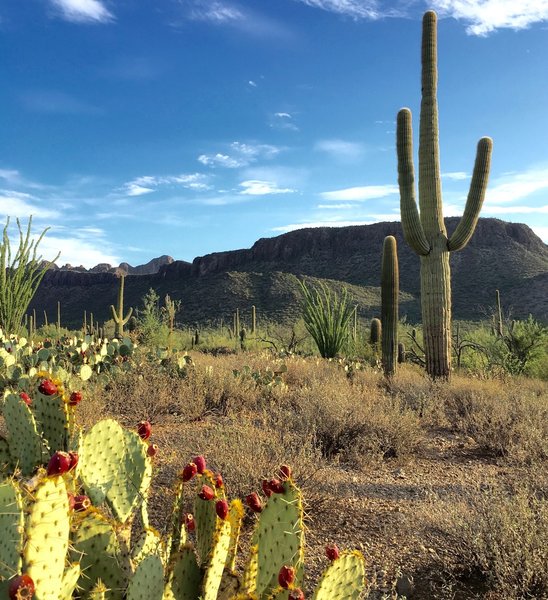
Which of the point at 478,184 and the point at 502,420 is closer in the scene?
the point at 502,420

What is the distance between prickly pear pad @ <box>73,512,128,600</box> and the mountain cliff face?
135 feet

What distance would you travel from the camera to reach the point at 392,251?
1262cm

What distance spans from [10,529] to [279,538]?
113cm

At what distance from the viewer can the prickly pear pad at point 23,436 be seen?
10.4 feet

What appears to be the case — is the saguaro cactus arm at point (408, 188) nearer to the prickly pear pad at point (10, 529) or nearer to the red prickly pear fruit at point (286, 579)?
the red prickly pear fruit at point (286, 579)

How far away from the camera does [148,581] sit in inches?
81.7

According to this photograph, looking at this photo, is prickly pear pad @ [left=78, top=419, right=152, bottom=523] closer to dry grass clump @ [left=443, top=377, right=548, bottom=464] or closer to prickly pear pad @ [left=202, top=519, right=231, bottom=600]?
prickly pear pad @ [left=202, top=519, right=231, bottom=600]

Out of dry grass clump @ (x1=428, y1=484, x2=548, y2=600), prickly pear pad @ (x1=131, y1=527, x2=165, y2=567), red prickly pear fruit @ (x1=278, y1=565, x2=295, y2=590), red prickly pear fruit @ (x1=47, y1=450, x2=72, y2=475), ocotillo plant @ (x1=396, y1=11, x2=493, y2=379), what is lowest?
dry grass clump @ (x1=428, y1=484, x2=548, y2=600)

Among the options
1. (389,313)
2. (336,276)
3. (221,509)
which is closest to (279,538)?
(221,509)

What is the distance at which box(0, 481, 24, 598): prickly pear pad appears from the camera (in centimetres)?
191

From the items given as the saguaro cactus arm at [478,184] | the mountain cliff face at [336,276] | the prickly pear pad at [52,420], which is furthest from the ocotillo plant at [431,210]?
the mountain cliff face at [336,276]

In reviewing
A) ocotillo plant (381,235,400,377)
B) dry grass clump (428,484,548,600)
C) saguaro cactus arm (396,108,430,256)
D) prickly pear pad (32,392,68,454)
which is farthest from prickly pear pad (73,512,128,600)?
ocotillo plant (381,235,400,377)

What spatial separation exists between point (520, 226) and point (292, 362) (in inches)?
2123

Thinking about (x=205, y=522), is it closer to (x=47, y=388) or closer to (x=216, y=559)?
(x=216, y=559)
